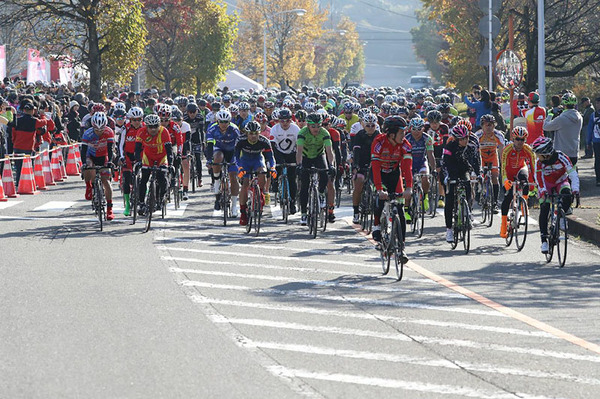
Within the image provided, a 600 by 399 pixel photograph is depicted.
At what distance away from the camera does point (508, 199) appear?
1625 centimetres

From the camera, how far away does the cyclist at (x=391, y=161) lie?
13.5 meters

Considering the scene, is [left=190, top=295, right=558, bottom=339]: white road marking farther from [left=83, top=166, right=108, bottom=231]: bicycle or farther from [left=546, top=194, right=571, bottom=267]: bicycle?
[left=83, top=166, right=108, bottom=231]: bicycle

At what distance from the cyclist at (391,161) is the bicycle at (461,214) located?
6.52 ft

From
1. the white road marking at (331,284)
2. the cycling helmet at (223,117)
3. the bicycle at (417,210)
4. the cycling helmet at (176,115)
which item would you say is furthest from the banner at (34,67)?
the white road marking at (331,284)

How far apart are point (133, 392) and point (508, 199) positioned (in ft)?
31.5

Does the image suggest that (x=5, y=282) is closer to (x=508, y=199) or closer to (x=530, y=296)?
(x=530, y=296)

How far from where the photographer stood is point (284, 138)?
64.2 ft

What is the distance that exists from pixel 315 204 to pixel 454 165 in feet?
7.94

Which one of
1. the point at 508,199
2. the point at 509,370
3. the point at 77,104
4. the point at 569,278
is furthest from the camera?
the point at 77,104

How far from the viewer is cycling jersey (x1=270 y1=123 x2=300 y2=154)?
19.6 meters

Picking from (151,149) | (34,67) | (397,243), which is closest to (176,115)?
(151,149)

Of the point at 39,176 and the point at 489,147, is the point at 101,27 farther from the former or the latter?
the point at 489,147

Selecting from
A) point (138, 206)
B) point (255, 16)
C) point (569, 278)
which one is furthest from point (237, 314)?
point (255, 16)

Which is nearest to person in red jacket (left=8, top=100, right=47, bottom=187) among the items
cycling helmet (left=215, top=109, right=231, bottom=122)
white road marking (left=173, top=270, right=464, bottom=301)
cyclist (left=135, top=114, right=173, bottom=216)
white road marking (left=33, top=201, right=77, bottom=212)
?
white road marking (left=33, top=201, right=77, bottom=212)
